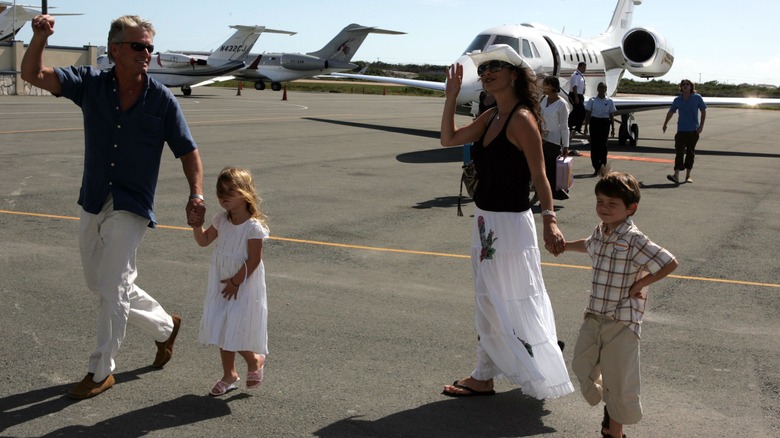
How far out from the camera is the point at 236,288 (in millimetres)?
5355

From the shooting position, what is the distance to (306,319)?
23.1 feet

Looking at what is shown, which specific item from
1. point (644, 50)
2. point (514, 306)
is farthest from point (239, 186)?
point (644, 50)

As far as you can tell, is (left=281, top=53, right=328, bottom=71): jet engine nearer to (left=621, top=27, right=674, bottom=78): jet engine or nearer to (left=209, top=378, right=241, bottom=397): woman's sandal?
(left=621, top=27, right=674, bottom=78): jet engine

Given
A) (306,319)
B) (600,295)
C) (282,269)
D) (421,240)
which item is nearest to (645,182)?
(421,240)

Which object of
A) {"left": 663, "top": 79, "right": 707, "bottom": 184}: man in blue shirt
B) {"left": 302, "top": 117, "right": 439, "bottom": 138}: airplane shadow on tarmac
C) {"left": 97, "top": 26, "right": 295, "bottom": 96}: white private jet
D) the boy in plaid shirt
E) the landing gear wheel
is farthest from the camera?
{"left": 97, "top": 26, "right": 295, "bottom": 96}: white private jet

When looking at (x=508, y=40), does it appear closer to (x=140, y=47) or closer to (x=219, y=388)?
(x=140, y=47)

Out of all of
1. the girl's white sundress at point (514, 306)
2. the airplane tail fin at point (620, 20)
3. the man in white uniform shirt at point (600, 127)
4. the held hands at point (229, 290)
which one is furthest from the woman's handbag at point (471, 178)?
the airplane tail fin at point (620, 20)

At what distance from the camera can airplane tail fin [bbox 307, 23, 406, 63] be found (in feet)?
225

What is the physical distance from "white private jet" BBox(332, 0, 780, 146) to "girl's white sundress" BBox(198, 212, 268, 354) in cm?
1240

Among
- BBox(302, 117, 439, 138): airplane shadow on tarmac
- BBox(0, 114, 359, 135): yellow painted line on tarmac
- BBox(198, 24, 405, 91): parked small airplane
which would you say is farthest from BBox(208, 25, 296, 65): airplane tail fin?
BBox(302, 117, 439, 138): airplane shadow on tarmac

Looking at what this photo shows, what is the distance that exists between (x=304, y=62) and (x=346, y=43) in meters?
3.48

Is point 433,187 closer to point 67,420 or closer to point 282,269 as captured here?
point 282,269

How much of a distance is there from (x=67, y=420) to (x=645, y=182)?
14.4 meters

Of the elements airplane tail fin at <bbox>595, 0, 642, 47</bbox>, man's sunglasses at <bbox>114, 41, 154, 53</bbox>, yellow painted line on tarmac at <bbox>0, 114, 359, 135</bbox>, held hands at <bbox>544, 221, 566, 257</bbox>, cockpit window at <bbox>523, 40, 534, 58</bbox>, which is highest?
airplane tail fin at <bbox>595, 0, 642, 47</bbox>
